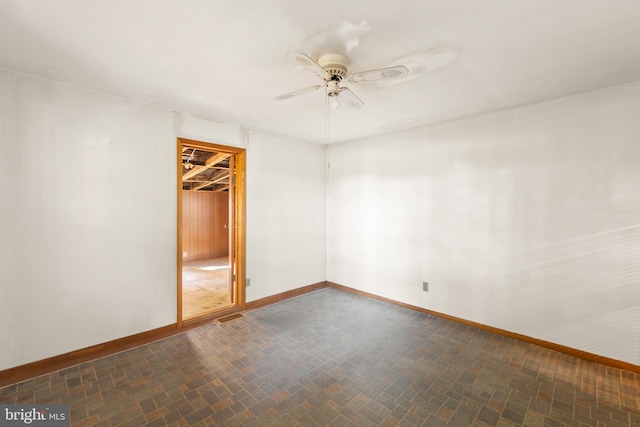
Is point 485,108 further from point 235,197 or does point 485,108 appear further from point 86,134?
point 86,134

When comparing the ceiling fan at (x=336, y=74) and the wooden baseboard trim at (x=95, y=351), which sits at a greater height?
the ceiling fan at (x=336, y=74)

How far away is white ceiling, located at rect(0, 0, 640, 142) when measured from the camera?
1.67 m

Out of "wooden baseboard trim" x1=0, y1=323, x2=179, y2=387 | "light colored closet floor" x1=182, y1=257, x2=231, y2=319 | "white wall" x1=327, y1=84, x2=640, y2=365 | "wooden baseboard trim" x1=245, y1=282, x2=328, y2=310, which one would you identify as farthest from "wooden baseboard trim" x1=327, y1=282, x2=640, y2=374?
"wooden baseboard trim" x1=0, y1=323, x2=179, y2=387

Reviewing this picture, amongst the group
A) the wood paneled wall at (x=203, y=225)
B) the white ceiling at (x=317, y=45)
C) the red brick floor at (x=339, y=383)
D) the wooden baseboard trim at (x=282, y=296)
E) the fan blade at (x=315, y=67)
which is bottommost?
the red brick floor at (x=339, y=383)

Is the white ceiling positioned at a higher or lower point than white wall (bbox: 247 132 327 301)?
higher


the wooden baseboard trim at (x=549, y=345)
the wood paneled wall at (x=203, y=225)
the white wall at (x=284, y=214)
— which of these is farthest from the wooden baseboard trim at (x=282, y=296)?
the wood paneled wall at (x=203, y=225)

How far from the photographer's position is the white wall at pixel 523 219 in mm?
2773

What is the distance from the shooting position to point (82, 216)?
285 centimetres

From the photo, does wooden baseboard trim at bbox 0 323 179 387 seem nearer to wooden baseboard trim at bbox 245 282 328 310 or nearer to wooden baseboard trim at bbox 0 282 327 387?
wooden baseboard trim at bbox 0 282 327 387

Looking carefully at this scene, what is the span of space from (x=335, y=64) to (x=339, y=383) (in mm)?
2707

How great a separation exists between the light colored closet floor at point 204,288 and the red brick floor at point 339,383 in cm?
81

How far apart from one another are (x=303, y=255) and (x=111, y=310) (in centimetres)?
286

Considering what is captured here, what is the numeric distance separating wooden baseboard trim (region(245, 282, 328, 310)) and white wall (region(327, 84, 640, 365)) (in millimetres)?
1088

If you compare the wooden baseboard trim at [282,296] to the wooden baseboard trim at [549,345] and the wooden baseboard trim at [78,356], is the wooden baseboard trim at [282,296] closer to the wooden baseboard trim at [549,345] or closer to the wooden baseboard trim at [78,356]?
the wooden baseboard trim at [78,356]
